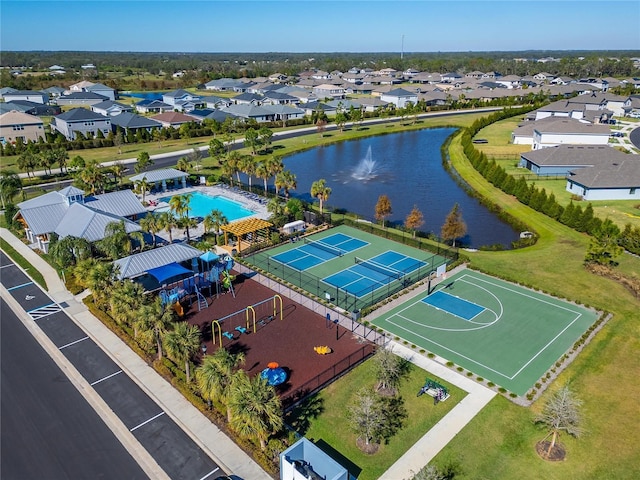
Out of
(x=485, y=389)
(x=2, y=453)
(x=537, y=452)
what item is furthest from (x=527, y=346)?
(x=2, y=453)

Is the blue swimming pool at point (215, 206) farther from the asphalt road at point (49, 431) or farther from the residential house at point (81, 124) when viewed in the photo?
the residential house at point (81, 124)

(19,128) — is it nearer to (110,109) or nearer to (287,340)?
(110,109)

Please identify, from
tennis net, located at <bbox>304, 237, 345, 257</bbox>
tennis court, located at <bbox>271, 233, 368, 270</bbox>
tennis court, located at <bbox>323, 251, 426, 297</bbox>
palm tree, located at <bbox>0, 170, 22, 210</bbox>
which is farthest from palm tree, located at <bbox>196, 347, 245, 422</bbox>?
palm tree, located at <bbox>0, 170, 22, 210</bbox>

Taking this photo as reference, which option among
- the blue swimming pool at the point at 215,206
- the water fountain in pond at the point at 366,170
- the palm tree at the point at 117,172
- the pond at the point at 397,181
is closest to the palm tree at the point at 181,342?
the blue swimming pool at the point at 215,206

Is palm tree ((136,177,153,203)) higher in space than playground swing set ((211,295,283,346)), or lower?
higher

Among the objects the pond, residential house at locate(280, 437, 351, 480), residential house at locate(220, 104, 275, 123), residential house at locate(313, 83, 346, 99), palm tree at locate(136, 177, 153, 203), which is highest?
residential house at locate(313, 83, 346, 99)

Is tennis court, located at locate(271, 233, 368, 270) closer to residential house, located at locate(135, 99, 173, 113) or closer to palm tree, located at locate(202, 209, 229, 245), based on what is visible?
palm tree, located at locate(202, 209, 229, 245)

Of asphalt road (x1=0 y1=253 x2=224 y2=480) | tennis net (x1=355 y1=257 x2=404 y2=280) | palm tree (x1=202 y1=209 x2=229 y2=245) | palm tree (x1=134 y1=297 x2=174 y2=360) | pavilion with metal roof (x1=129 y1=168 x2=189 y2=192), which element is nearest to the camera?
asphalt road (x1=0 y1=253 x2=224 y2=480)

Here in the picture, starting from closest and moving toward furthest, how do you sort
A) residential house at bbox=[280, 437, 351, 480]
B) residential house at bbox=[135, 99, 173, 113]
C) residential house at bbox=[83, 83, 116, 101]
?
residential house at bbox=[280, 437, 351, 480] < residential house at bbox=[135, 99, 173, 113] < residential house at bbox=[83, 83, 116, 101]
